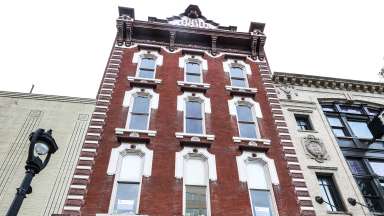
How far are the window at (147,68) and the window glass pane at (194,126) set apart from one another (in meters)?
4.21

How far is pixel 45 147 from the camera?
8461 mm

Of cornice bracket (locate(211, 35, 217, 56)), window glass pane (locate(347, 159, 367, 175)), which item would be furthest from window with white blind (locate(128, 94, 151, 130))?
window glass pane (locate(347, 159, 367, 175))

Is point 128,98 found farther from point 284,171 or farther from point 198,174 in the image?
point 284,171

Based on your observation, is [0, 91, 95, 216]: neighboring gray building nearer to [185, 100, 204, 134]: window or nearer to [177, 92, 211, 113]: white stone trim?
[177, 92, 211, 113]: white stone trim

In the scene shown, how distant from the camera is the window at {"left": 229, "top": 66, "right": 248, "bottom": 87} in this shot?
21525mm

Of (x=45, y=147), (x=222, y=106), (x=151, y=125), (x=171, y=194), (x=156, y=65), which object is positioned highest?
(x=156, y=65)

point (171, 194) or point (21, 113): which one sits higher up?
point (21, 113)

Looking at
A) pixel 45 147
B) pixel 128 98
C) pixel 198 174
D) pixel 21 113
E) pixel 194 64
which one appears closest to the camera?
pixel 45 147

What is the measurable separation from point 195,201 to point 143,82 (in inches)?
314

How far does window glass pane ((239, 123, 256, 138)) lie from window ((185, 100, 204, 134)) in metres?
2.09

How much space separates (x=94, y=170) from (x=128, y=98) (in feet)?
17.1

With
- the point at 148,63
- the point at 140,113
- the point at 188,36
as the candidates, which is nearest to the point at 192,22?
the point at 188,36

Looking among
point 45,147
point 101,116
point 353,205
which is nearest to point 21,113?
point 101,116

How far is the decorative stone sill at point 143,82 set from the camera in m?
19.6
